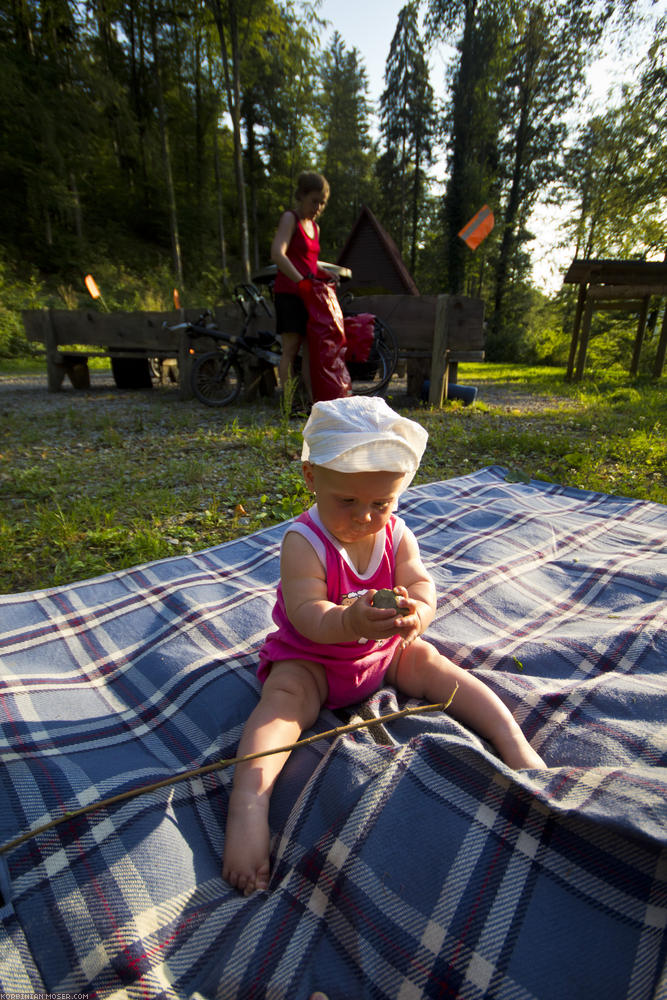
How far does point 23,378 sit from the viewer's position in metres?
9.25

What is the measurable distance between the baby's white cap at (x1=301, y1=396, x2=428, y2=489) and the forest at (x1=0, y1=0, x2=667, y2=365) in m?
14.6

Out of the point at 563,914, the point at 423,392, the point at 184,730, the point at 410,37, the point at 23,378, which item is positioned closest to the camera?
the point at 563,914

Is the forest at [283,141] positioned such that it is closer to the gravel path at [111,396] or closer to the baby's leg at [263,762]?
the gravel path at [111,396]

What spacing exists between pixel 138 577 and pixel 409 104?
28.7 meters

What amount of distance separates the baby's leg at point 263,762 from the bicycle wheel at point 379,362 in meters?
4.92

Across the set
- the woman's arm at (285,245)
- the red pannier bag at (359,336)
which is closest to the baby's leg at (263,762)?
the woman's arm at (285,245)

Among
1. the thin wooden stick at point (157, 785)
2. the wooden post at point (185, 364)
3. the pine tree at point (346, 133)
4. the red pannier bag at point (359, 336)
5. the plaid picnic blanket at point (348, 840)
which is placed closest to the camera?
the plaid picnic blanket at point (348, 840)

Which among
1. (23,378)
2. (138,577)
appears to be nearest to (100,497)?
(138,577)

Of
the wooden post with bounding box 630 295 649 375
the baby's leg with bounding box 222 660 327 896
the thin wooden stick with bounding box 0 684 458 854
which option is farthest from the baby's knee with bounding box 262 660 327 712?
the wooden post with bounding box 630 295 649 375

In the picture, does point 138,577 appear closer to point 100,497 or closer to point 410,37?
point 100,497

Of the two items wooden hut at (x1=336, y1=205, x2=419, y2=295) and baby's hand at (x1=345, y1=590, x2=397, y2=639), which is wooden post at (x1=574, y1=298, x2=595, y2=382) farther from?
baby's hand at (x1=345, y1=590, x2=397, y2=639)

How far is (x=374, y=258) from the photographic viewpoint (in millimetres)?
16062

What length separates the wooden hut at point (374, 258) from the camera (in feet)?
51.6

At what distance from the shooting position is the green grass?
2.61 m
